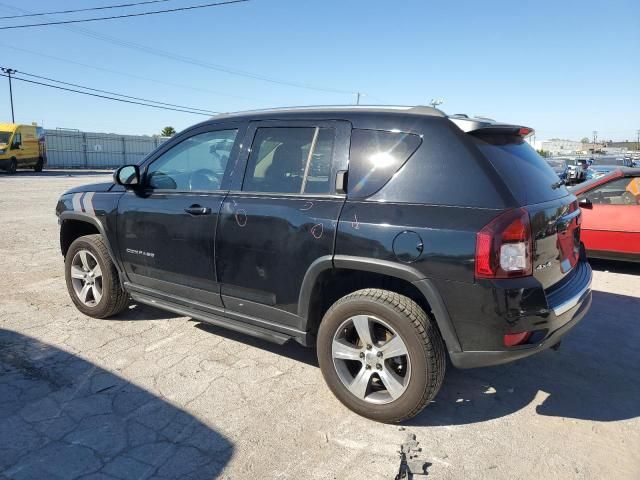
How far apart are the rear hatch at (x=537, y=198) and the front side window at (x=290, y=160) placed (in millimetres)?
954

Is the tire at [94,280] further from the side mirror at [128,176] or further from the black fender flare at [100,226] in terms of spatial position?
the side mirror at [128,176]

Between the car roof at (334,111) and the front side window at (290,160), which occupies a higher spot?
the car roof at (334,111)

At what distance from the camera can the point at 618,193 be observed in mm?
6637

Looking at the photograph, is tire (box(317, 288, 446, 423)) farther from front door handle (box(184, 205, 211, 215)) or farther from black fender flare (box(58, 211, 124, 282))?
black fender flare (box(58, 211, 124, 282))

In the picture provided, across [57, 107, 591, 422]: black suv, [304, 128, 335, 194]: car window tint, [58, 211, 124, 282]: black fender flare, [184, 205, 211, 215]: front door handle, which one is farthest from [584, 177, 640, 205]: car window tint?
[58, 211, 124, 282]: black fender flare

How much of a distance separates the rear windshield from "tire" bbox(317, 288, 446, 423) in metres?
0.90

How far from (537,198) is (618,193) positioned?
15.5ft

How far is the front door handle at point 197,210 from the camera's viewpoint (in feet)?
11.7

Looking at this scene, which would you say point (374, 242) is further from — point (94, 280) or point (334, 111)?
point (94, 280)

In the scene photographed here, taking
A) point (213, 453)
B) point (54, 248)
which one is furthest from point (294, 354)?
point (54, 248)

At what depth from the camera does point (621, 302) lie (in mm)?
5328

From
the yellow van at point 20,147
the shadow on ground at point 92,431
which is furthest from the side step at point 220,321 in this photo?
the yellow van at point 20,147

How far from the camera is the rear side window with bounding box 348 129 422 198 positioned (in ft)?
9.57

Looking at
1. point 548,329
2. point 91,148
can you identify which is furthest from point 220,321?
point 91,148
